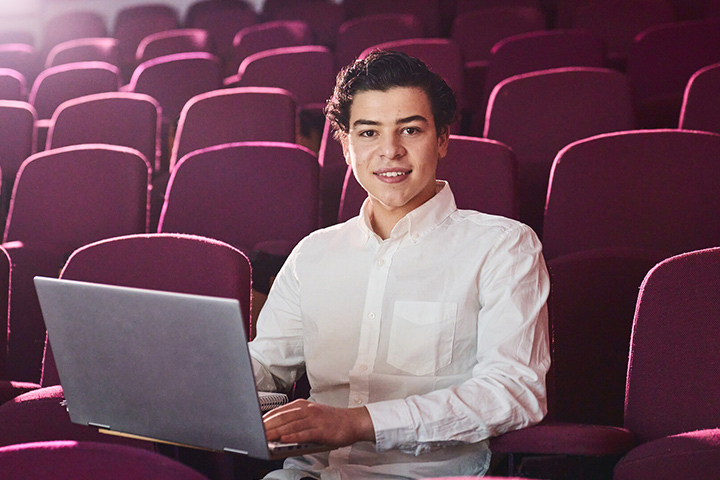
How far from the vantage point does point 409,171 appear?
0.85 metres

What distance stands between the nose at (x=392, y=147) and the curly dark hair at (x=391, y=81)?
53 mm

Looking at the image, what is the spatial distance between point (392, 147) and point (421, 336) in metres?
0.20

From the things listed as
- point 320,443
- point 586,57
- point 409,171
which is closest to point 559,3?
point 586,57

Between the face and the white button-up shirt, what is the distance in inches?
1.3

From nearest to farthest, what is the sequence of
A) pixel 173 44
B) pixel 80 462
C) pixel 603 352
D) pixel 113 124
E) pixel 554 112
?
pixel 80 462 < pixel 603 352 < pixel 554 112 < pixel 113 124 < pixel 173 44

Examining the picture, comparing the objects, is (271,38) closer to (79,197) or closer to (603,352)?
(79,197)

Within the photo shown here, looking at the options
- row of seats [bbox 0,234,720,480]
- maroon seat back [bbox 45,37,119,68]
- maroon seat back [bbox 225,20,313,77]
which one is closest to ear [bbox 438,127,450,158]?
row of seats [bbox 0,234,720,480]

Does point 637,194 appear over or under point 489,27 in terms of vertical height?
under

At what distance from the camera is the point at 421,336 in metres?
0.80

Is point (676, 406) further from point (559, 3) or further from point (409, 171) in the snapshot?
point (559, 3)

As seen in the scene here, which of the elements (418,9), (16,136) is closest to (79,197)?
(16,136)

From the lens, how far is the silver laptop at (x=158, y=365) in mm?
583

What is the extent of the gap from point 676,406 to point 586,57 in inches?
58.6

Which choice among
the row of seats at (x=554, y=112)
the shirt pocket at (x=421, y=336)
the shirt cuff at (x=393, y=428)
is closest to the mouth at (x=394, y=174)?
the shirt pocket at (x=421, y=336)
